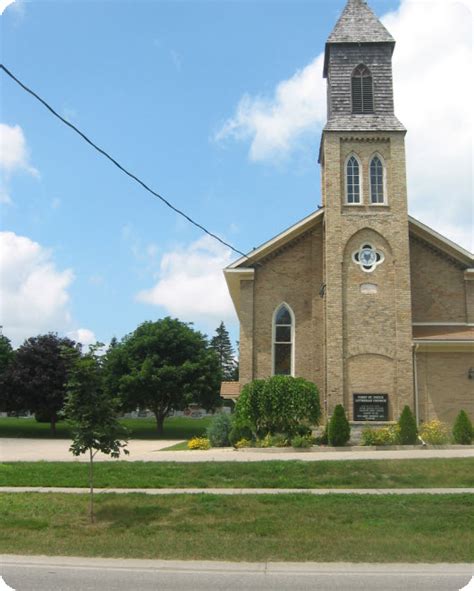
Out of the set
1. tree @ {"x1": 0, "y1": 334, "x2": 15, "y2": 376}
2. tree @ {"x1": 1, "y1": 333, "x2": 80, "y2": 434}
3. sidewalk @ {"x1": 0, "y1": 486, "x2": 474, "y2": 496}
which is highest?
tree @ {"x1": 0, "y1": 334, "x2": 15, "y2": 376}

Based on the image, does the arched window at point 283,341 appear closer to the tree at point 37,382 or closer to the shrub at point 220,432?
the shrub at point 220,432

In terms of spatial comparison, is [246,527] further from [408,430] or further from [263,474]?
[408,430]

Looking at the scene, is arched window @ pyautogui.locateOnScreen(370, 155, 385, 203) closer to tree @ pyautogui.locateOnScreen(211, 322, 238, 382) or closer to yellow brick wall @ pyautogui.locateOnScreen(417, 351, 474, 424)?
yellow brick wall @ pyautogui.locateOnScreen(417, 351, 474, 424)

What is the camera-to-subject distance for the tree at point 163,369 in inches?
1721

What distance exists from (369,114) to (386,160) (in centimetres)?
211

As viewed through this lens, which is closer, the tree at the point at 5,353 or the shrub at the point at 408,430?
the shrub at the point at 408,430

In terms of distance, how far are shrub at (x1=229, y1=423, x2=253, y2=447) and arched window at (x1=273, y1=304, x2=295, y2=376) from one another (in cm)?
362

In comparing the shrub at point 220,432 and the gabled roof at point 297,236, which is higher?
the gabled roof at point 297,236

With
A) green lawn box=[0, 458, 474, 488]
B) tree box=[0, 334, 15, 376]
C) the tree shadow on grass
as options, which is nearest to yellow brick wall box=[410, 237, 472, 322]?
green lawn box=[0, 458, 474, 488]

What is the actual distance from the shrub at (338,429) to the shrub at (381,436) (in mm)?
615

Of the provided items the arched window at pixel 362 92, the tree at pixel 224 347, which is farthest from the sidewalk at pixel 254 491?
the tree at pixel 224 347

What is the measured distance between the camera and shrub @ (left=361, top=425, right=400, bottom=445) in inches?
877

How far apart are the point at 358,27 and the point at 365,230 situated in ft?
29.1

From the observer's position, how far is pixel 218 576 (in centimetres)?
850
